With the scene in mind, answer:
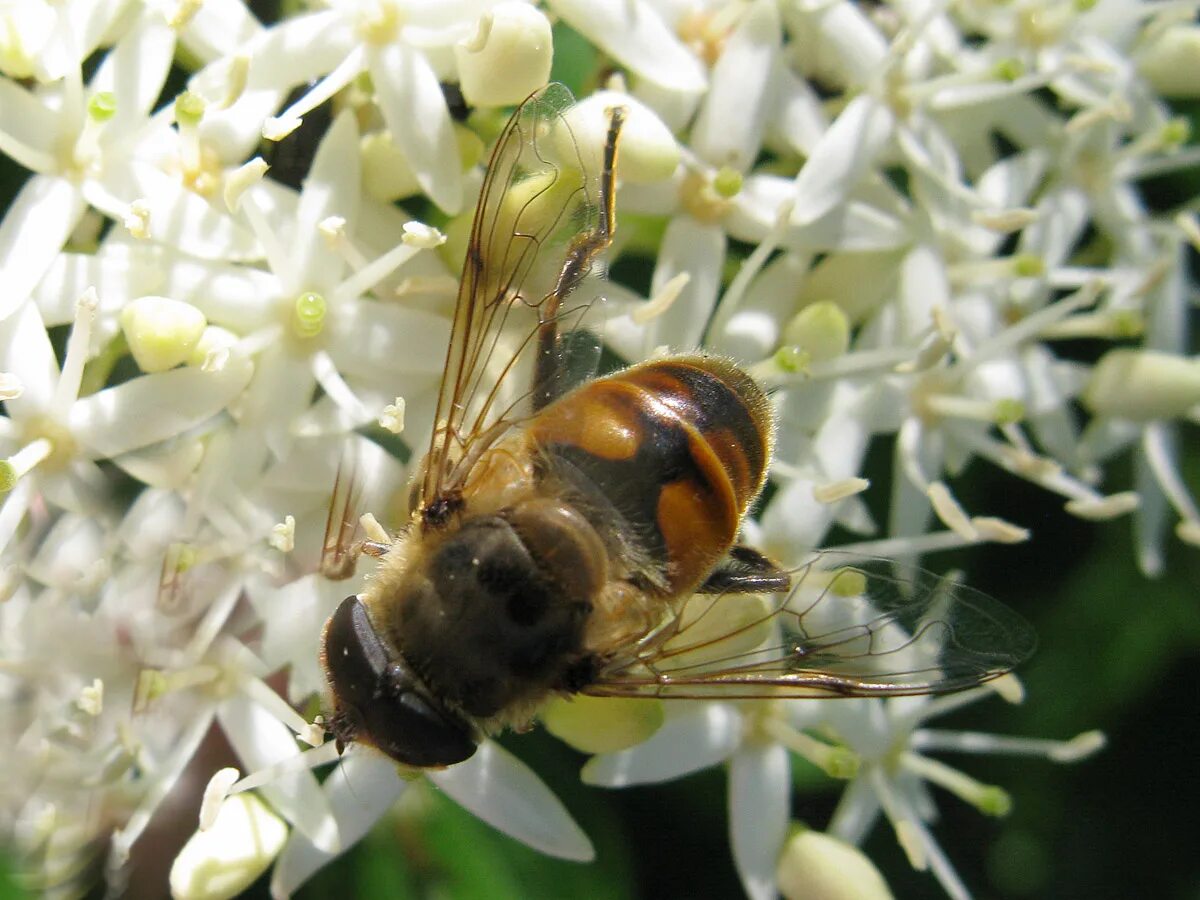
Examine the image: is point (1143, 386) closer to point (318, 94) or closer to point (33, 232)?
point (318, 94)

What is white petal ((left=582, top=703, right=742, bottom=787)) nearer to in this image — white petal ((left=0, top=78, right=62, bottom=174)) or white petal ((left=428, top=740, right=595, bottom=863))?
white petal ((left=428, top=740, right=595, bottom=863))

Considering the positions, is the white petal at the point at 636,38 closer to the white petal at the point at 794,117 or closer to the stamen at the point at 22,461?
the white petal at the point at 794,117

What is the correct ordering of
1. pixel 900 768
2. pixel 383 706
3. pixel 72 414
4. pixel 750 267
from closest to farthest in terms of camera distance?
pixel 383 706, pixel 72 414, pixel 750 267, pixel 900 768

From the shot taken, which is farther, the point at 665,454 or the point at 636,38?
the point at 636,38

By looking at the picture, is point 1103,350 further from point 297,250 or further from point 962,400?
point 297,250

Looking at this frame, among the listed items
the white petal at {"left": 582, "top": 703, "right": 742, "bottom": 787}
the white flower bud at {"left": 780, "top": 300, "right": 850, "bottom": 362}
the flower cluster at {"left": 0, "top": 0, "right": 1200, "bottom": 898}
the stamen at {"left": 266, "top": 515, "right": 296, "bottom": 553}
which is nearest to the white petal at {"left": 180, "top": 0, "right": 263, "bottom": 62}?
the flower cluster at {"left": 0, "top": 0, "right": 1200, "bottom": 898}

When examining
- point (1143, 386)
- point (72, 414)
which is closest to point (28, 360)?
point (72, 414)

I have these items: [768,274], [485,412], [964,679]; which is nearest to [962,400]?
[768,274]

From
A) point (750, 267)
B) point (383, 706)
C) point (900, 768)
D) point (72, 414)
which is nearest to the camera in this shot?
point (383, 706)
